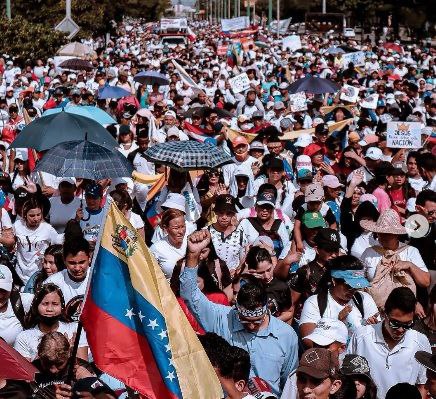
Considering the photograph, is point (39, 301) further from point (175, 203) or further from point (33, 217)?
point (33, 217)

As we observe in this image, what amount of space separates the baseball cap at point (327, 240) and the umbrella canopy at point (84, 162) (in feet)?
7.90

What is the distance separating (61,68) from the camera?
27656 mm

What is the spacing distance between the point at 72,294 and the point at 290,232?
2.47m

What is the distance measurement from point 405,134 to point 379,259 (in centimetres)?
603

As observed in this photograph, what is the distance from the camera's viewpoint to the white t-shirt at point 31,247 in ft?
28.6

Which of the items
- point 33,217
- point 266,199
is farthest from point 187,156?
point 33,217

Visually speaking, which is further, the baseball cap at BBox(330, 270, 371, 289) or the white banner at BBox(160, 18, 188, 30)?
the white banner at BBox(160, 18, 188, 30)

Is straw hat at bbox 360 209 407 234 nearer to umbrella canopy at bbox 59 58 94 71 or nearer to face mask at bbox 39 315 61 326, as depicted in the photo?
face mask at bbox 39 315 61 326

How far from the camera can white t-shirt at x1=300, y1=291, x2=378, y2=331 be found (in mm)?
6660

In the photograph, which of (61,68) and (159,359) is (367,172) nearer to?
(159,359)

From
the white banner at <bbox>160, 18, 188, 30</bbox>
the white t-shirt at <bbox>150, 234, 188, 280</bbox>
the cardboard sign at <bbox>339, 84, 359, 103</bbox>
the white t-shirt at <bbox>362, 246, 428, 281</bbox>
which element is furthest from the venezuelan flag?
the white banner at <bbox>160, 18, 188, 30</bbox>

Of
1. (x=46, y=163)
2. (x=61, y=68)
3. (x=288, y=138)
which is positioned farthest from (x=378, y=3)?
(x=46, y=163)

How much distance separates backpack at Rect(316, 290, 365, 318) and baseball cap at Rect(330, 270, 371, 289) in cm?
14

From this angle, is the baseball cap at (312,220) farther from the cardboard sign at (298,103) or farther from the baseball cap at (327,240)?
the cardboard sign at (298,103)
